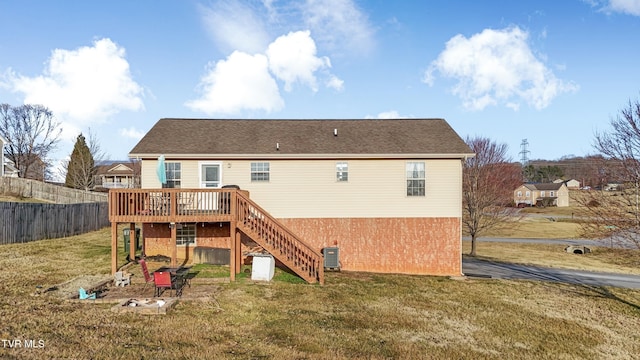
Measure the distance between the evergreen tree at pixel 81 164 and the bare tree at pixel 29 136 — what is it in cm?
1213

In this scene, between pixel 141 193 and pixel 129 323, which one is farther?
pixel 141 193

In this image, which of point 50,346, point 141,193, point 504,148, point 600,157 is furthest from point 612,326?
point 504,148

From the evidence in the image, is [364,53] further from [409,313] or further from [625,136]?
[409,313]

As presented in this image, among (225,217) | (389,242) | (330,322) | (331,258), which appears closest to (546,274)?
(389,242)

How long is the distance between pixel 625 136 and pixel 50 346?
1778 centimetres

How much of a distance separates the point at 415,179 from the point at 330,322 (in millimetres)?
8695

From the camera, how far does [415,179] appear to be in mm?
15688

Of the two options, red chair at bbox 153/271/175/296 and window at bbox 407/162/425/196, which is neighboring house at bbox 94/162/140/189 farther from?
window at bbox 407/162/425/196

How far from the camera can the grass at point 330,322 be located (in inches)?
282

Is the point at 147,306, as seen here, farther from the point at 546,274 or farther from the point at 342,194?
the point at 546,274

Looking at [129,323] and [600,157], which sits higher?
[600,157]

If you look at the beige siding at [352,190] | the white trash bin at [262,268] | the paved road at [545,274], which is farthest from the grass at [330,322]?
the paved road at [545,274]

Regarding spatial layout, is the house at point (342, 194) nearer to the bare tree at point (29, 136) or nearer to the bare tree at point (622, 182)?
the bare tree at point (622, 182)

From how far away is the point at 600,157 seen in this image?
13.6 meters
